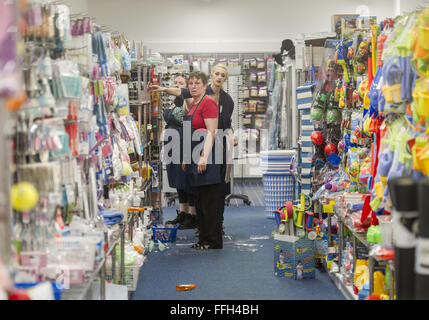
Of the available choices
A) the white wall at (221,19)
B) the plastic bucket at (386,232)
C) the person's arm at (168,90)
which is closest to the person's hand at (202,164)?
the person's arm at (168,90)

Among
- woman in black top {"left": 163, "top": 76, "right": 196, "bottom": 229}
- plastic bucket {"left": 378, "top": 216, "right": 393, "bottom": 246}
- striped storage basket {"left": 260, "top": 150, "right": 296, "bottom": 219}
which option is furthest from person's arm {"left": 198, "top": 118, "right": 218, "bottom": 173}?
plastic bucket {"left": 378, "top": 216, "right": 393, "bottom": 246}

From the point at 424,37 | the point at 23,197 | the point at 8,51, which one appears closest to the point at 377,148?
the point at 424,37

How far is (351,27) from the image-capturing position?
5.93 metres

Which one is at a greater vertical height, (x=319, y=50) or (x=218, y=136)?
(x=319, y=50)

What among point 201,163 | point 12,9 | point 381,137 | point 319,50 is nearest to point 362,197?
point 381,137

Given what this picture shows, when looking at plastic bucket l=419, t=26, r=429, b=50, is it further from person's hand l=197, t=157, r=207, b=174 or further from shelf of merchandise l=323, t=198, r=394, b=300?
person's hand l=197, t=157, r=207, b=174

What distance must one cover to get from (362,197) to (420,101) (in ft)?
5.52

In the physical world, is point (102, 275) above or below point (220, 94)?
below

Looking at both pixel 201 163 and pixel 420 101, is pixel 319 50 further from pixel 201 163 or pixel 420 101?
pixel 420 101

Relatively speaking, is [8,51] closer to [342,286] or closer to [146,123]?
[342,286]

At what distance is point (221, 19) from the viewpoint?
12.4 meters

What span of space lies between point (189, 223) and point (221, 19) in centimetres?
639

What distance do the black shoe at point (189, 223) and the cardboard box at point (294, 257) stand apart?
229cm

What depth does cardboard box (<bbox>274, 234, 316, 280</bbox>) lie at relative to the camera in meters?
4.83
